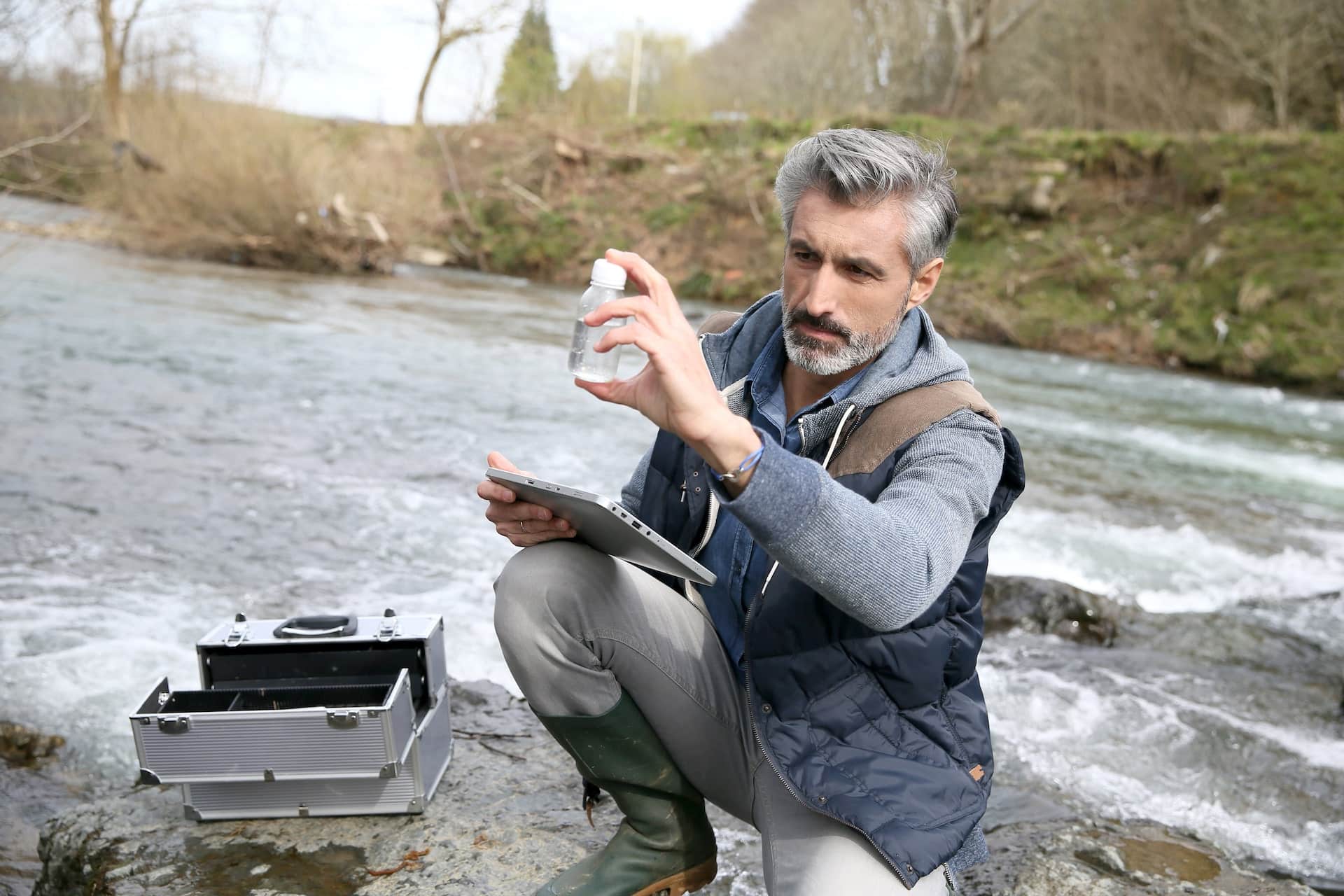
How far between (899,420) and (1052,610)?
3.13 meters

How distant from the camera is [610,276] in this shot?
1722 millimetres

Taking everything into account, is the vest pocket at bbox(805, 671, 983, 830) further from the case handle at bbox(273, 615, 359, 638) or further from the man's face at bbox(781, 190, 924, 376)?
the case handle at bbox(273, 615, 359, 638)

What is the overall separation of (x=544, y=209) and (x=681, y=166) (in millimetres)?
3478

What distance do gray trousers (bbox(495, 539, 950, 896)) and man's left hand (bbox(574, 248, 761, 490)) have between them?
1.59 feet

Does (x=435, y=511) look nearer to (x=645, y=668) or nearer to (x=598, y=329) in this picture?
(x=645, y=668)

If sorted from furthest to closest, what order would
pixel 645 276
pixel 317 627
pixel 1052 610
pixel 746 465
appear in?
pixel 1052 610 → pixel 317 627 → pixel 645 276 → pixel 746 465

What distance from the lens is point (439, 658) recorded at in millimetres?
2691

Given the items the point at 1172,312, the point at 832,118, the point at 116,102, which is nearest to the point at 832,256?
the point at 1172,312

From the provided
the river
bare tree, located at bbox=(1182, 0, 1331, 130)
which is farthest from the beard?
bare tree, located at bbox=(1182, 0, 1331, 130)

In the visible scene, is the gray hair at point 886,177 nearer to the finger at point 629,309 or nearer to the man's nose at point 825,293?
the man's nose at point 825,293

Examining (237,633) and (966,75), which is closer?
(237,633)

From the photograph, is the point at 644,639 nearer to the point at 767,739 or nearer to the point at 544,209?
the point at 767,739

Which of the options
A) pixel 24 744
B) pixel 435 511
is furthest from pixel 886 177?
pixel 435 511

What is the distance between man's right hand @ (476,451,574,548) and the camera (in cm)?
199
